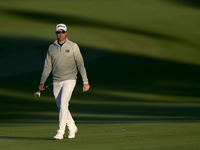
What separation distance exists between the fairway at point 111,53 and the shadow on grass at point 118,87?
5cm

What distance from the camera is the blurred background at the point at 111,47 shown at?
113ft

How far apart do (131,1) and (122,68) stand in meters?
14.4

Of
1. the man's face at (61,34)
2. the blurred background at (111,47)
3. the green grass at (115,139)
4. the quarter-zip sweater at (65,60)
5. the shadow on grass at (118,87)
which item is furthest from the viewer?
the blurred background at (111,47)

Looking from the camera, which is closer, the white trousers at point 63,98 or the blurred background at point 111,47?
the white trousers at point 63,98

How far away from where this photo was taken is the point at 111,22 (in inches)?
2085

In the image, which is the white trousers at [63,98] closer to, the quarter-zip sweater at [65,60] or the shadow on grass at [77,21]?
the quarter-zip sweater at [65,60]

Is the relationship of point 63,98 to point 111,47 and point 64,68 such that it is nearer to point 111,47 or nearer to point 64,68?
point 64,68

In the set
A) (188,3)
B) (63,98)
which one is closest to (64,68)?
(63,98)

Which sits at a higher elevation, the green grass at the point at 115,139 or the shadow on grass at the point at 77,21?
the shadow on grass at the point at 77,21

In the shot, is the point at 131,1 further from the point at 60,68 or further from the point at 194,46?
the point at 60,68

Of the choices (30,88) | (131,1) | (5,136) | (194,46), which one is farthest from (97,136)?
(131,1)

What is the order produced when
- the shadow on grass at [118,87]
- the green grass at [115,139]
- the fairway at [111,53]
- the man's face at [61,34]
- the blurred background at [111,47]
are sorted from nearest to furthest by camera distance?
the green grass at [115,139] < the man's face at [61,34] < the shadow on grass at [118,87] < the fairway at [111,53] < the blurred background at [111,47]

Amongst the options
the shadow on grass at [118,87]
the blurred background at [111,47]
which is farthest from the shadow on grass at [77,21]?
the shadow on grass at [118,87]

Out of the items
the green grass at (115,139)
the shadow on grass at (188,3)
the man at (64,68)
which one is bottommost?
the green grass at (115,139)
